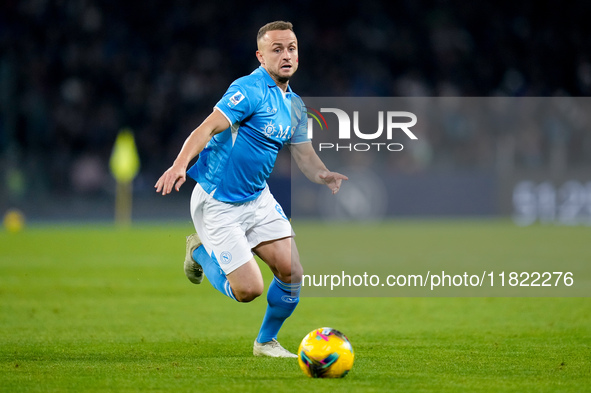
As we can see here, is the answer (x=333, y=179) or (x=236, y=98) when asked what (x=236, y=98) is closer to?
(x=236, y=98)

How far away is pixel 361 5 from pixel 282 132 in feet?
71.6

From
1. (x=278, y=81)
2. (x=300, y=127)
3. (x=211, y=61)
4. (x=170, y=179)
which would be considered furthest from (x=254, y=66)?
(x=170, y=179)

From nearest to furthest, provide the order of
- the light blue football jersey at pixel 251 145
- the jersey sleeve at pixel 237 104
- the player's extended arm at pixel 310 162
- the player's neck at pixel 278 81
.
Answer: the jersey sleeve at pixel 237 104 → the light blue football jersey at pixel 251 145 → the player's neck at pixel 278 81 → the player's extended arm at pixel 310 162

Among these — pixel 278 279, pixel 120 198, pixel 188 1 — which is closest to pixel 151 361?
pixel 278 279

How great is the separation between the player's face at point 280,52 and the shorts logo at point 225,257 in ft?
4.14

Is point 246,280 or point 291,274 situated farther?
point 291,274

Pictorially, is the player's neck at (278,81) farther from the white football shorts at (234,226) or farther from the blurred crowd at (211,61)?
the blurred crowd at (211,61)

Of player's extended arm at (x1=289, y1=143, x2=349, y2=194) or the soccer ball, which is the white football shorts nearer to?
player's extended arm at (x1=289, y1=143, x2=349, y2=194)

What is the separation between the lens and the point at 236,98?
564 centimetres

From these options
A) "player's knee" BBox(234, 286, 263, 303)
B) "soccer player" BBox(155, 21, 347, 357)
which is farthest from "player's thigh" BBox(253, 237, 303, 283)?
"player's knee" BBox(234, 286, 263, 303)

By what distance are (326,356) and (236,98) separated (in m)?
1.77

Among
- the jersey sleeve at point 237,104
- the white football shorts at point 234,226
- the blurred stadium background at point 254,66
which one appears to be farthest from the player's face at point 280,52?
the blurred stadium background at point 254,66

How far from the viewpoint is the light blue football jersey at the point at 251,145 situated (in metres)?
5.88

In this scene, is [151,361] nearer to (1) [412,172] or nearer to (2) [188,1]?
(1) [412,172]
